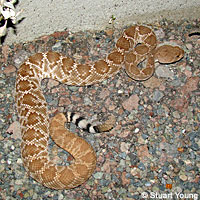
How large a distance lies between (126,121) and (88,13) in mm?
2635

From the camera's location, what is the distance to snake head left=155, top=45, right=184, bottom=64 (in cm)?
609

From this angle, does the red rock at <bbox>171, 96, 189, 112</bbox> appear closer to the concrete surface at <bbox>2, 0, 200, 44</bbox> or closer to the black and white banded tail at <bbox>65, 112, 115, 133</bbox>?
the black and white banded tail at <bbox>65, 112, 115, 133</bbox>

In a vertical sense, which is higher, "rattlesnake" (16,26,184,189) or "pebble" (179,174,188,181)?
"rattlesnake" (16,26,184,189)

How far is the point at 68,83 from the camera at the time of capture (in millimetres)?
6164

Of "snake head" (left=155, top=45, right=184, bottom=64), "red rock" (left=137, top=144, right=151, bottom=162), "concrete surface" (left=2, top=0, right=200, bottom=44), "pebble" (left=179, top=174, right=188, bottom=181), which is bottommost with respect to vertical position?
"pebble" (left=179, top=174, right=188, bottom=181)

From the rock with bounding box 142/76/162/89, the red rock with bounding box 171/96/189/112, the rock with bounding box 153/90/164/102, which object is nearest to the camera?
the red rock with bounding box 171/96/189/112


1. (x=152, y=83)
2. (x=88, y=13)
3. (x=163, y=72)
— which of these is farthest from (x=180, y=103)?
(x=88, y=13)

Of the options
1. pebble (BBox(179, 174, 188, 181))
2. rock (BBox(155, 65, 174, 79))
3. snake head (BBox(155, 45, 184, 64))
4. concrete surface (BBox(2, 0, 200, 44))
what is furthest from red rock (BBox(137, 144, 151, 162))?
concrete surface (BBox(2, 0, 200, 44))

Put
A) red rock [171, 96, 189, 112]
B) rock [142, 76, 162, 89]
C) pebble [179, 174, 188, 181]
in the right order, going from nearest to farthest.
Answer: pebble [179, 174, 188, 181]
red rock [171, 96, 189, 112]
rock [142, 76, 162, 89]

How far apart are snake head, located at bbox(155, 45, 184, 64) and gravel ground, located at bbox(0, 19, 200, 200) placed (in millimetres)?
177

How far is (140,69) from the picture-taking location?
6.38 metres

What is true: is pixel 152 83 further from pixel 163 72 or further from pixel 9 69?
pixel 9 69

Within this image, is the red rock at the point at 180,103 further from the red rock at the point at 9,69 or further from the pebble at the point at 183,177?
the red rock at the point at 9,69

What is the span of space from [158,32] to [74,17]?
2.03m
